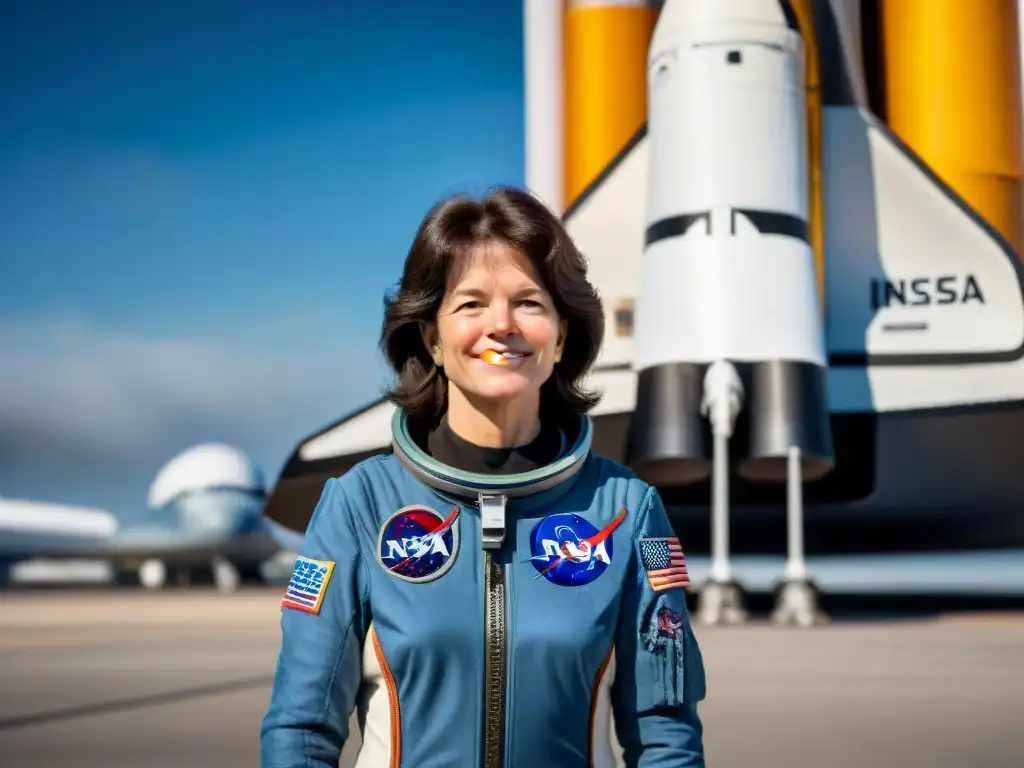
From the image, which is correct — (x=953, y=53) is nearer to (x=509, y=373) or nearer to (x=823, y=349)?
(x=823, y=349)

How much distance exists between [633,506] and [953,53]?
59.5 feet

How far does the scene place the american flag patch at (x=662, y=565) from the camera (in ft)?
5.03

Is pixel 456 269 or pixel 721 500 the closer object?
pixel 456 269

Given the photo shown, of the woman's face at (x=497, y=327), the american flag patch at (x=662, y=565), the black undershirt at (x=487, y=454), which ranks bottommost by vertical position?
the american flag patch at (x=662, y=565)

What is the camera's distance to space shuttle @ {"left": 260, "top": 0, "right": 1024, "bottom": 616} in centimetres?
1430

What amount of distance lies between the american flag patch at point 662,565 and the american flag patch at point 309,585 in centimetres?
42

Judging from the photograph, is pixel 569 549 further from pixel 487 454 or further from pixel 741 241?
pixel 741 241

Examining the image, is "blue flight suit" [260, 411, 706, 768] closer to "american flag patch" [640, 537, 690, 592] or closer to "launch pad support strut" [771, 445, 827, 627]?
"american flag patch" [640, 537, 690, 592]

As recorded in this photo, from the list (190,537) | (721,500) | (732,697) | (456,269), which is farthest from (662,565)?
(190,537)

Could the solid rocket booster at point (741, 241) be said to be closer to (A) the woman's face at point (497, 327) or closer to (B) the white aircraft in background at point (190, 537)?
(A) the woman's face at point (497, 327)

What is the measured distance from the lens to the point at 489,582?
4.89ft

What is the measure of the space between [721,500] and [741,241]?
3.24m

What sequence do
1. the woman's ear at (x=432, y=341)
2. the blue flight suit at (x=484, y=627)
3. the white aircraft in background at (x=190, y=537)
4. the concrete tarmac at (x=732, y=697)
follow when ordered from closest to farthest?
the blue flight suit at (x=484, y=627) → the woman's ear at (x=432, y=341) → the concrete tarmac at (x=732, y=697) → the white aircraft in background at (x=190, y=537)

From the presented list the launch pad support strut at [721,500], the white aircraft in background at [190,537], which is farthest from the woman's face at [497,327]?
the white aircraft in background at [190,537]
